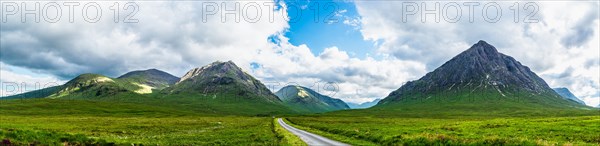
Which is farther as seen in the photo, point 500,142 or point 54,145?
point 500,142

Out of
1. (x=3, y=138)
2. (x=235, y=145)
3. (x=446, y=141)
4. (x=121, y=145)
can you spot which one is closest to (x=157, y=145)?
(x=121, y=145)

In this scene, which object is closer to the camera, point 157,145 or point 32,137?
point 32,137

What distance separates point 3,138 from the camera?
25766 mm

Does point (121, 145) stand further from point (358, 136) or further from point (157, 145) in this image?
point (358, 136)

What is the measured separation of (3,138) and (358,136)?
36765mm

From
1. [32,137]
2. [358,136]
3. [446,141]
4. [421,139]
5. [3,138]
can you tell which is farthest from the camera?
[358,136]

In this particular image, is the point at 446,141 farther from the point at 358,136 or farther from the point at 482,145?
the point at 358,136

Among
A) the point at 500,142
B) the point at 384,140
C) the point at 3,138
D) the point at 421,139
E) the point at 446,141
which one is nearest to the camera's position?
the point at 3,138

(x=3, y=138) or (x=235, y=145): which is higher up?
(x=3, y=138)

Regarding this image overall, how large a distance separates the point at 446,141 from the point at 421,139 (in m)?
2.81

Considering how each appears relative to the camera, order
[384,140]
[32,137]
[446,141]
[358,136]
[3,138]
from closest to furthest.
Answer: [3,138] → [32,137] → [446,141] → [384,140] → [358,136]

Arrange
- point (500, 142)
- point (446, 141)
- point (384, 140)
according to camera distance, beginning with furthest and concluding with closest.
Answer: point (384, 140) < point (446, 141) < point (500, 142)

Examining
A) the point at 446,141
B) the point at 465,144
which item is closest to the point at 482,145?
the point at 465,144

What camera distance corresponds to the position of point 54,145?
87.0 ft
